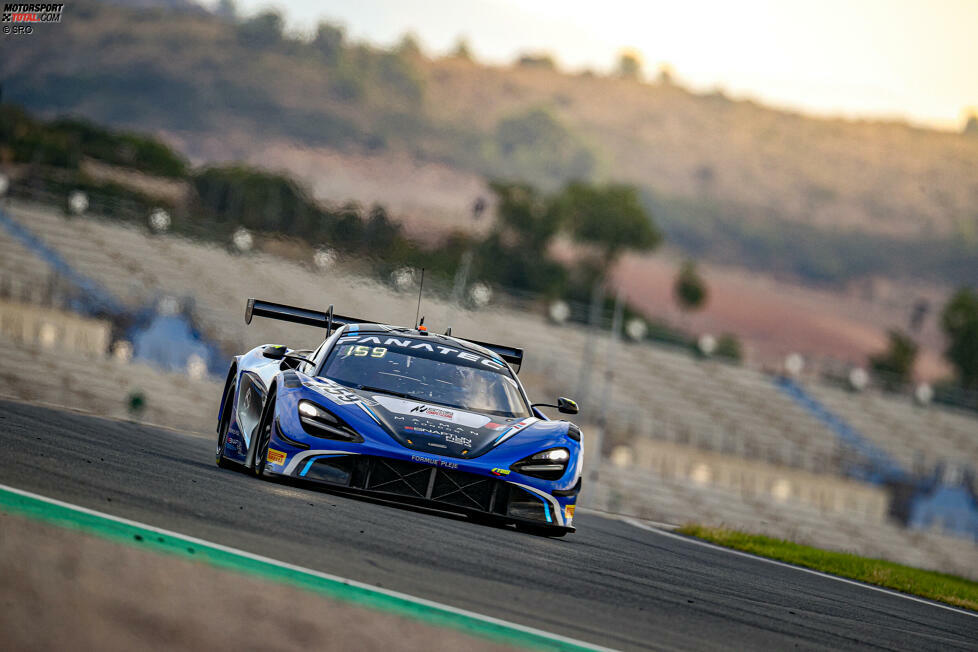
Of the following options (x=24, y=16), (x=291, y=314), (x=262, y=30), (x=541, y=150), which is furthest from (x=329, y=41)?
(x=291, y=314)

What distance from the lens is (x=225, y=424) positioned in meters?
11.9

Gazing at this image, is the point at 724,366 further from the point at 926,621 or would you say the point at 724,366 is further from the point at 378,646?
the point at 378,646

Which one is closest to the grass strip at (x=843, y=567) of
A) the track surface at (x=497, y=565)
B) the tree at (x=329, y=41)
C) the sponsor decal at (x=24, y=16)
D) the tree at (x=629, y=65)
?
the track surface at (x=497, y=565)

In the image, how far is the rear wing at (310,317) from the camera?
12.1 metres

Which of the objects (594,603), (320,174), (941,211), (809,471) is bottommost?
(809,471)

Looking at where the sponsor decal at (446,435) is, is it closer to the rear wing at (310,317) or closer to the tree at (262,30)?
the rear wing at (310,317)

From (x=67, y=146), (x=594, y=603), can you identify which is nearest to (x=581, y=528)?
(x=594, y=603)

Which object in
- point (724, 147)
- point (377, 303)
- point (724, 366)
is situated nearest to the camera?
point (377, 303)

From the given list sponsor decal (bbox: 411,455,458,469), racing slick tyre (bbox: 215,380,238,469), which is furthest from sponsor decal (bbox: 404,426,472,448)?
racing slick tyre (bbox: 215,380,238,469)

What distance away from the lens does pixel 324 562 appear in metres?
5.80

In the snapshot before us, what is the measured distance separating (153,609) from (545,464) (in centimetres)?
580

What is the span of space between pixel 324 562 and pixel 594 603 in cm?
130

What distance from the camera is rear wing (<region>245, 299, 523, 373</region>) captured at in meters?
12.1

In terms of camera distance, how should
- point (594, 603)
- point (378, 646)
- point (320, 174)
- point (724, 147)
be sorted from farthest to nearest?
point (724, 147) → point (320, 174) → point (594, 603) → point (378, 646)
